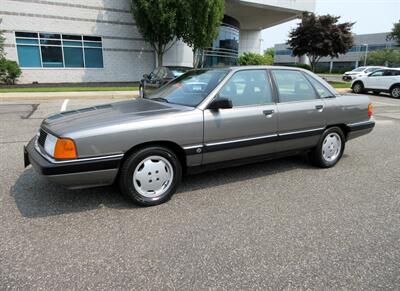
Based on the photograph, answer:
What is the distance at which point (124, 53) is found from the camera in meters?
20.6

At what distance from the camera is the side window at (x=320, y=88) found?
4559 millimetres

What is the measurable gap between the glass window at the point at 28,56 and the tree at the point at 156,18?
21.0 feet

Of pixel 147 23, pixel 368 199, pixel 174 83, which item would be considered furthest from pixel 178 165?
pixel 147 23

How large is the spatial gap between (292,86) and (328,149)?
117 cm

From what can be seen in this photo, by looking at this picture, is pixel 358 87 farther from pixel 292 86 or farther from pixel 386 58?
pixel 386 58

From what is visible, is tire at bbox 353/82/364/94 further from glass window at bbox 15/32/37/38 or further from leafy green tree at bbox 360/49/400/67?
leafy green tree at bbox 360/49/400/67

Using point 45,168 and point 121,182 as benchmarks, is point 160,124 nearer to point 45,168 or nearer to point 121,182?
point 121,182

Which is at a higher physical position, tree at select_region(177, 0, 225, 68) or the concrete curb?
tree at select_region(177, 0, 225, 68)

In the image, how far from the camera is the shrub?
16.5 meters

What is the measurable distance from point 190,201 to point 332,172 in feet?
7.74

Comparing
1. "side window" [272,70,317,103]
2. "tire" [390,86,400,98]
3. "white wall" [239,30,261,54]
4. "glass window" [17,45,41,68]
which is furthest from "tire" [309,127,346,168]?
"white wall" [239,30,261,54]

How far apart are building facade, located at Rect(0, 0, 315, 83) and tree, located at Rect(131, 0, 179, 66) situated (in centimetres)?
241

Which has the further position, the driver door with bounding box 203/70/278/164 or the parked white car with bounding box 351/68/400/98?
the parked white car with bounding box 351/68/400/98

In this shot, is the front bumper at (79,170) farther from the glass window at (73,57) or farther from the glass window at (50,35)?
the glass window at (73,57)
